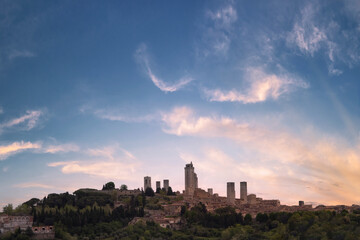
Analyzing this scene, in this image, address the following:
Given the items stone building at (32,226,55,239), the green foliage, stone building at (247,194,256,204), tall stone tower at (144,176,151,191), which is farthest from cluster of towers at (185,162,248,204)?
stone building at (32,226,55,239)

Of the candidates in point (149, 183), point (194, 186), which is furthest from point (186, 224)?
point (194, 186)

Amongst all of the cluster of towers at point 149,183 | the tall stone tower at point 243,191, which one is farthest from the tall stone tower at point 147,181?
the tall stone tower at point 243,191

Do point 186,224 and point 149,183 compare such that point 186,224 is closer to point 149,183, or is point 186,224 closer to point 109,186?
point 109,186

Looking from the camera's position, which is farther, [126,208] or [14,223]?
[126,208]

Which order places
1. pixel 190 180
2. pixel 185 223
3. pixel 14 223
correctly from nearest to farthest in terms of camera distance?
pixel 14 223 → pixel 185 223 → pixel 190 180

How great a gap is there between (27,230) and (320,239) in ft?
105

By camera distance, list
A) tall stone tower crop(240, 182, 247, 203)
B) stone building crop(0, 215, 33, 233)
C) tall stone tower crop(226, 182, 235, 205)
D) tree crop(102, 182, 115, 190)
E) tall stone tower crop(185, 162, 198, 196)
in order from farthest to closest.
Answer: tall stone tower crop(185, 162, 198, 196)
tall stone tower crop(240, 182, 247, 203)
tall stone tower crop(226, 182, 235, 205)
tree crop(102, 182, 115, 190)
stone building crop(0, 215, 33, 233)

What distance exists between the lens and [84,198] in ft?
206

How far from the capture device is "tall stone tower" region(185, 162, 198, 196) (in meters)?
83.1

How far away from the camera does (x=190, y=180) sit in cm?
8425

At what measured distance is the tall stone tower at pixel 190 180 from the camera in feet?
273

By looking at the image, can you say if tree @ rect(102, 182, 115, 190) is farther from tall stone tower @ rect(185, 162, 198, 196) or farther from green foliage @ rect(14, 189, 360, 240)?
green foliage @ rect(14, 189, 360, 240)

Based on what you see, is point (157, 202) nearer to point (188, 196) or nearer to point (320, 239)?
point (188, 196)

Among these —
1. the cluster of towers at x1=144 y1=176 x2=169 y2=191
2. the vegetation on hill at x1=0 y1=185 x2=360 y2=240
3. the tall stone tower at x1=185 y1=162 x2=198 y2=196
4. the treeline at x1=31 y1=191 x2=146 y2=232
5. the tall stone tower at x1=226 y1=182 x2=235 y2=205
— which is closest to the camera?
the vegetation on hill at x1=0 y1=185 x2=360 y2=240
